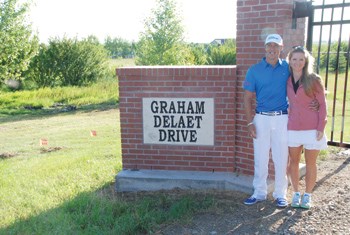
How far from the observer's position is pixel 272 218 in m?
3.90

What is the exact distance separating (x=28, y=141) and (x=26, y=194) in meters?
5.29

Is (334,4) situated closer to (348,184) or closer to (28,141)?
(348,184)

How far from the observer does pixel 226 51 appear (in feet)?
84.4

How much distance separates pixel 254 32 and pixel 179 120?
146 centimetres

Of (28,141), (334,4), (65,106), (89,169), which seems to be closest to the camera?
(334,4)

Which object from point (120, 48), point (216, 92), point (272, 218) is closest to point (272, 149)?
point (272, 218)

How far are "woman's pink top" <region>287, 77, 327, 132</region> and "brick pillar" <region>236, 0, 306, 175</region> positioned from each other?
842 millimetres

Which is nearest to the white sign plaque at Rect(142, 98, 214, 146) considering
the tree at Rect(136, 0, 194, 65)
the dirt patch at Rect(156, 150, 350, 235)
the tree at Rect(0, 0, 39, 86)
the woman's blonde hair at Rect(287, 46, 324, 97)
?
the dirt patch at Rect(156, 150, 350, 235)

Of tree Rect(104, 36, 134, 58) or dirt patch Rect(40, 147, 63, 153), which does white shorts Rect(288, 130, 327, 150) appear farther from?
tree Rect(104, 36, 134, 58)

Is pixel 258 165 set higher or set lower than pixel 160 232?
higher

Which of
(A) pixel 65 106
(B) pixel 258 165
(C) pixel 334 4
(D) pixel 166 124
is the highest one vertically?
(C) pixel 334 4

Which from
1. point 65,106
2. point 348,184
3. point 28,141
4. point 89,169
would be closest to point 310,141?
point 348,184

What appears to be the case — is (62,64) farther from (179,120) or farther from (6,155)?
(179,120)

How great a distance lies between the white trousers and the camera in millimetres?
3936
